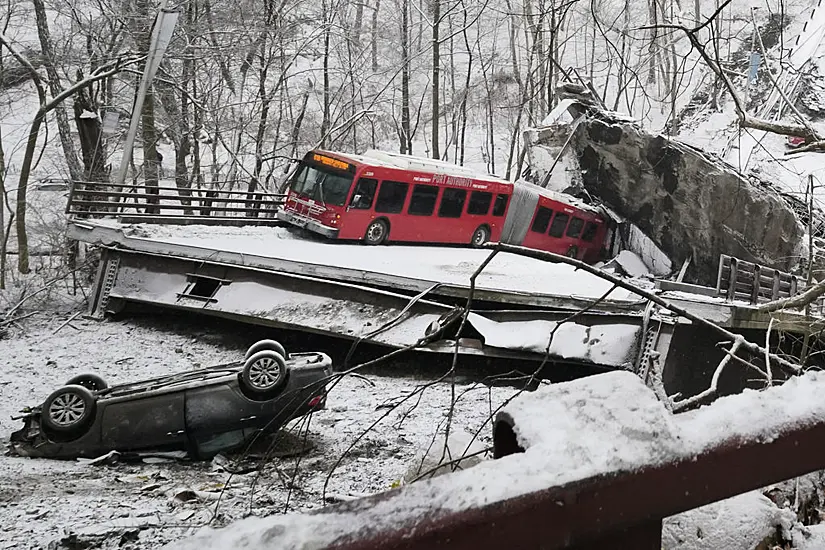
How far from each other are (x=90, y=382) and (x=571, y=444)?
8.74m

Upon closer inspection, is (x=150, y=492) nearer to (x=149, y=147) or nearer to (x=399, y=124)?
(x=149, y=147)

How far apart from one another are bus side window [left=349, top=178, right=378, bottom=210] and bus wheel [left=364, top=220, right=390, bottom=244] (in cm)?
58

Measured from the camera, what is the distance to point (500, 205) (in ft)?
69.1

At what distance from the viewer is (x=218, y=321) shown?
15344mm

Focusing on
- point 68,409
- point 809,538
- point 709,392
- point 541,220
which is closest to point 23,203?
point 541,220

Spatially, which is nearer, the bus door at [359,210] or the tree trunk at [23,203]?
the bus door at [359,210]

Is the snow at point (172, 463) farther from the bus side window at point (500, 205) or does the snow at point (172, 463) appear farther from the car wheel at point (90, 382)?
the bus side window at point (500, 205)

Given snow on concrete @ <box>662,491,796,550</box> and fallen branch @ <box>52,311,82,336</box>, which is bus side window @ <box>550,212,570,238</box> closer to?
fallen branch @ <box>52,311,82,336</box>

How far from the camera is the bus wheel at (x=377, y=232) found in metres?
18.2

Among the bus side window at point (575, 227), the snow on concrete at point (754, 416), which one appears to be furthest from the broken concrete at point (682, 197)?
the snow on concrete at point (754, 416)

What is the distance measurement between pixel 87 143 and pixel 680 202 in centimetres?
1870

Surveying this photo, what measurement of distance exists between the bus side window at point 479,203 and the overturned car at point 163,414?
12.6m

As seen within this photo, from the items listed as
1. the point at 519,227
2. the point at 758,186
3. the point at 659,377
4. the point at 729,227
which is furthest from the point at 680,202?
the point at 659,377

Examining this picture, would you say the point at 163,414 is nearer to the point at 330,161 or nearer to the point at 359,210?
the point at 359,210
